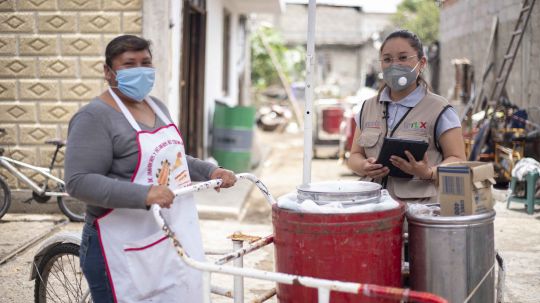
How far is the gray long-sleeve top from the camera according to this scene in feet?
8.52

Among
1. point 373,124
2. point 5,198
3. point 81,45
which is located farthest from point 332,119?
point 373,124

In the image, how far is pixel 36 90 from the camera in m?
7.79

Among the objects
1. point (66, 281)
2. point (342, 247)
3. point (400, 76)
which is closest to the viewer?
point (342, 247)

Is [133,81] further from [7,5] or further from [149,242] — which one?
[7,5]

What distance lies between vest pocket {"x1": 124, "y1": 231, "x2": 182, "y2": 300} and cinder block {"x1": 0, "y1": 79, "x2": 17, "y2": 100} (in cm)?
568

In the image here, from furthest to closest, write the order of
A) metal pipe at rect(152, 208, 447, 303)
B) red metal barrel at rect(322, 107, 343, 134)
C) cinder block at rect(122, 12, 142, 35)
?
red metal barrel at rect(322, 107, 343, 134)
cinder block at rect(122, 12, 142, 35)
metal pipe at rect(152, 208, 447, 303)

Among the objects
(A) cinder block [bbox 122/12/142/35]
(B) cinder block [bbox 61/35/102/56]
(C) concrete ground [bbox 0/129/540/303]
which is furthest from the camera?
(B) cinder block [bbox 61/35/102/56]

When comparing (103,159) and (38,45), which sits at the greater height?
(38,45)

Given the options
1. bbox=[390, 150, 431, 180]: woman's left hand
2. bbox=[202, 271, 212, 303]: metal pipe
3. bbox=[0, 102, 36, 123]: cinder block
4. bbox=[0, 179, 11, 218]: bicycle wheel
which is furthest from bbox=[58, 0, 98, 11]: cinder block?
bbox=[202, 271, 212, 303]: metal pipe

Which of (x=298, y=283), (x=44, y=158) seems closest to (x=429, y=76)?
(x=44, y=158)

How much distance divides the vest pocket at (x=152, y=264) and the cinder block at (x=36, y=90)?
5.47 metres

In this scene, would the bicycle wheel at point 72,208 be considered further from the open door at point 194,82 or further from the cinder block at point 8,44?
the open door at point 194,82

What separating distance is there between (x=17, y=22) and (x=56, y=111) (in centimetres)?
109

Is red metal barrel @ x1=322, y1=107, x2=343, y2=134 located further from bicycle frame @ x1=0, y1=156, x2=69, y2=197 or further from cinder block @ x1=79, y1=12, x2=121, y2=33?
bicycle frame @ x1=0, y1=156, x2=69, y2=197
